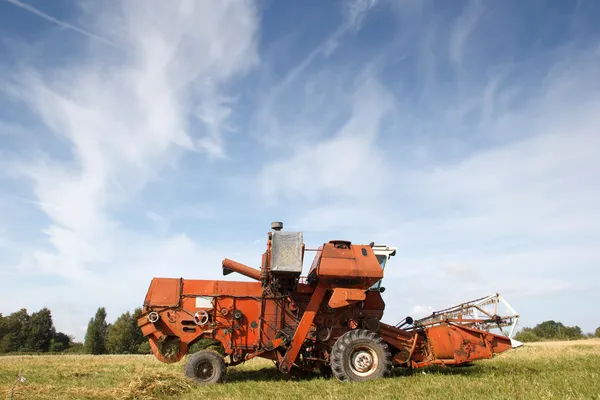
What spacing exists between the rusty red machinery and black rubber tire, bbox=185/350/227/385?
0.08 ft

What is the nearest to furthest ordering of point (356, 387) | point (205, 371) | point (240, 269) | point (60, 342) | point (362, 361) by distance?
point (356, 387) → point (362, 361) → point (205, 371) → point (240, 269) → point (60, 342)

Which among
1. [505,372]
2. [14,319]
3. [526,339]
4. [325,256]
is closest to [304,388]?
[325,256]

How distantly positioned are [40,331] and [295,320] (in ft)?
227

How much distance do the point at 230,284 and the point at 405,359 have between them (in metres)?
→ 5.13

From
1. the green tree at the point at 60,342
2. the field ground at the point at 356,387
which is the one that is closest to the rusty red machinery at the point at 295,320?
the field ground at the point at 356,387

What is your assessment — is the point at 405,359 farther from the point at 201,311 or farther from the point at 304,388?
the point at 201,311

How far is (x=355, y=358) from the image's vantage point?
10.9 metres

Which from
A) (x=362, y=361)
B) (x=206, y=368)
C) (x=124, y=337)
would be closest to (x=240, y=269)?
(x=206, y=368)

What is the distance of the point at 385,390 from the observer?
8.53m

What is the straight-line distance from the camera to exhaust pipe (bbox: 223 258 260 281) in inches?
486

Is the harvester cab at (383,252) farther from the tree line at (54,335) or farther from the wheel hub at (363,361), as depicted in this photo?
the tree line at (54,335)

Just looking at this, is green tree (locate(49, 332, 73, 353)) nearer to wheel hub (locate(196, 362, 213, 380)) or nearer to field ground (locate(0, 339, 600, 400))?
field ground (locate(0, 339, 600, 400))

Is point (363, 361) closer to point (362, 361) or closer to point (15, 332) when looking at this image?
point (362, 361)

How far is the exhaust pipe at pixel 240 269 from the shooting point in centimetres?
1235
